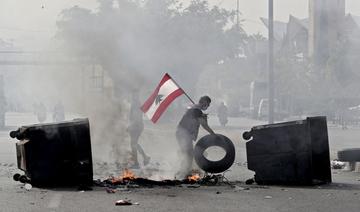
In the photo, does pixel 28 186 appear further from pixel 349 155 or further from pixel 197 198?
pixel 349 155

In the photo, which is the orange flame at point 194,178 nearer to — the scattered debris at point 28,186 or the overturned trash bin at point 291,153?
the overturned trash bin at point 291,153

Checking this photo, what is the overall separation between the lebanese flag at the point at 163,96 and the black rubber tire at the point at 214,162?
1.09m

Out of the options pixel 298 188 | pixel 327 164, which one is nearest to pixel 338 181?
pixel 327 164

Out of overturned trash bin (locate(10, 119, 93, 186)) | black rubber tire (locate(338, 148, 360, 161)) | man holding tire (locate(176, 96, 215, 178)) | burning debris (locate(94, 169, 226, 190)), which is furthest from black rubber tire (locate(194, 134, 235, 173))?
black rubber tire (locate(338, 148, 360, 161))

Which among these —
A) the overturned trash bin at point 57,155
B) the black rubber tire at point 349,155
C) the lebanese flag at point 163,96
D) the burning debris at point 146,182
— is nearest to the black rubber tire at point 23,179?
the overturned trash bin at point 57,155

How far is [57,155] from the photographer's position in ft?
37.6

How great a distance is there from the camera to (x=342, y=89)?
26.7m

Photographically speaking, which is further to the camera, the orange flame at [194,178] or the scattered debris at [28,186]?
the orange flame at [194,178]

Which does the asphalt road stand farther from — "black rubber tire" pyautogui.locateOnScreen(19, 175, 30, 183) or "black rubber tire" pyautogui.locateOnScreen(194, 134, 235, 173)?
"black rubber tire" pyautogui.locateOnScreen(194, 134, 235, 173)

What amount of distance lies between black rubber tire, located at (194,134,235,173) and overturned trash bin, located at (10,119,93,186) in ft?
6.41

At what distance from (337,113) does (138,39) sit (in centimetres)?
1963

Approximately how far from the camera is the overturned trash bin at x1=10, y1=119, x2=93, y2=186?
11391 mm

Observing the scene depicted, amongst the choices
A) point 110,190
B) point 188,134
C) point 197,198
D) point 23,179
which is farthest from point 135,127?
point 197,198

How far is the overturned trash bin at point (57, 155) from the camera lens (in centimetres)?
1139
